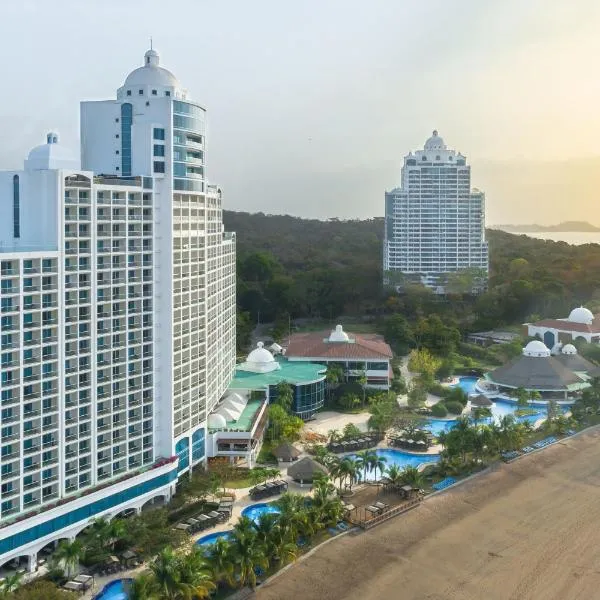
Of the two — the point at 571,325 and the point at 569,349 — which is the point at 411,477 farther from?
the point at 571,325

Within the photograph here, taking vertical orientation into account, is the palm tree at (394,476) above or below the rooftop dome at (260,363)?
below

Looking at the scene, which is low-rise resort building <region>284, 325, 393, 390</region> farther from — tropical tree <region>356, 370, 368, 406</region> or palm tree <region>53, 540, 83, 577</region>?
palm tree <region>53, 540, 83, 577</region>

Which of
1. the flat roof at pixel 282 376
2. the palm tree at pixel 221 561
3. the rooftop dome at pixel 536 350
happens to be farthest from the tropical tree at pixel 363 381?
the palm tree at pixel 221 561

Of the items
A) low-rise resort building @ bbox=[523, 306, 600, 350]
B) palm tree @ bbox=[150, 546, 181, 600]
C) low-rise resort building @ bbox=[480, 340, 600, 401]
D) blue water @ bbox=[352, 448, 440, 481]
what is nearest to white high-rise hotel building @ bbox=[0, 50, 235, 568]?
palm tree @ bbox=[150, 546, 181, 600]

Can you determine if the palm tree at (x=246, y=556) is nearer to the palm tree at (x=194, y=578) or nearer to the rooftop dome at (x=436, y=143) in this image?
the palm tree at (x=194, y=578)

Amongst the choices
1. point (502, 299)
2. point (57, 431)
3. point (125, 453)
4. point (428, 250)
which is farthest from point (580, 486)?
point (428, 250)
